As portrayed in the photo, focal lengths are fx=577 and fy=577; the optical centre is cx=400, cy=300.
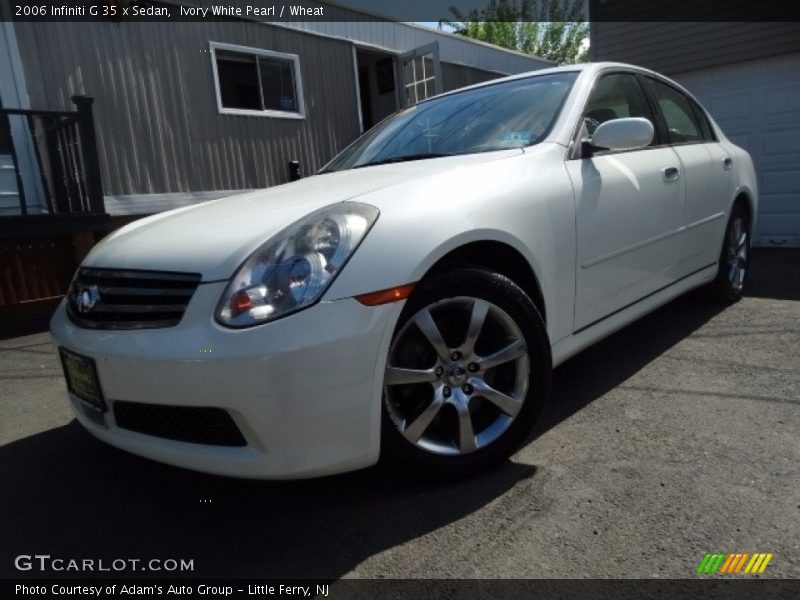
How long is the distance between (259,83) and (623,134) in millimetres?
6680

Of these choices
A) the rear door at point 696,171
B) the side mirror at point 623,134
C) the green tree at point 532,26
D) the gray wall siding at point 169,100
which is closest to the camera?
the side mirror at point 623,134

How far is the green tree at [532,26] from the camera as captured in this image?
90.4ft

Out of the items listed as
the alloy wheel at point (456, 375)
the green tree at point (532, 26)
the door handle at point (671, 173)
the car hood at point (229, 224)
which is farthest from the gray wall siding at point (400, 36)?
the green tree at point (532, 26)

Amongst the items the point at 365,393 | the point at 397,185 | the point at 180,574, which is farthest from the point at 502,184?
the point at 180,574

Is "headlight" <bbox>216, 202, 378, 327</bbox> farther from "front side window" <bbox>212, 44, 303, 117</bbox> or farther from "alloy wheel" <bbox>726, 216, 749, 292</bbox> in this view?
"front side window" <bbox>212, 44, 303, 117</bbox>

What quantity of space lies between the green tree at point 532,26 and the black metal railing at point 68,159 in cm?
2449

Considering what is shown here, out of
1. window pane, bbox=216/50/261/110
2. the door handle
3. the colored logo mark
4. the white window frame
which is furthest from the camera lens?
window pane, bbox=216/50/261/110

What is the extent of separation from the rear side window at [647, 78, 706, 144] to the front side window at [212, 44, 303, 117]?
579cm

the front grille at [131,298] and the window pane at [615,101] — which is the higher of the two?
the window pane at [615,101]

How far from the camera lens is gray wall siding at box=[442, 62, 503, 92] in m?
10.9

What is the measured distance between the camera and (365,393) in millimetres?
1729

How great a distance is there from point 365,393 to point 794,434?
1.75 m

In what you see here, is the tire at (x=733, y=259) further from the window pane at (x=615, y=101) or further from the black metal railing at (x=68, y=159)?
the black metal railing at (x=68, y=159)

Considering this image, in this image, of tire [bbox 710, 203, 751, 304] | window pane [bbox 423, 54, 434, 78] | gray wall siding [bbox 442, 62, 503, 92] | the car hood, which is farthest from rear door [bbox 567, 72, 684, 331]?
gray wall siding [bbox 442, 62, 503, 92]
